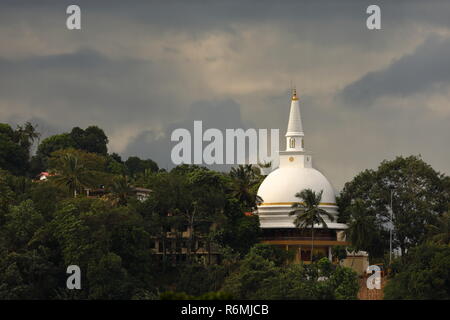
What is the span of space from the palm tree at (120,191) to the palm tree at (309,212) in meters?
12.8

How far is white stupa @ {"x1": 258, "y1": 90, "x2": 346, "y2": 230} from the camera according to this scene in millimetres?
100569

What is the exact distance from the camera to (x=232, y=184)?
96562 millimetres

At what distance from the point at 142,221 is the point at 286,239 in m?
15.9

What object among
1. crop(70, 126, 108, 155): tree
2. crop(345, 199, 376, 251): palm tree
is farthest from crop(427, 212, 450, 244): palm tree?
crop(70, 126, 108, 155): tree

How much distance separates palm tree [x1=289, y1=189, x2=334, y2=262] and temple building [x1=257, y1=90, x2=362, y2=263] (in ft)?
4.10

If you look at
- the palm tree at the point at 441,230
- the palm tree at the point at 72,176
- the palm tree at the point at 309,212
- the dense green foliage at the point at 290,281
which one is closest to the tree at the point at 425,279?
the dense green foliage at the point at 290,281

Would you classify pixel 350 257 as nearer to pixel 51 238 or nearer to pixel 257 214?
pixel 257 214

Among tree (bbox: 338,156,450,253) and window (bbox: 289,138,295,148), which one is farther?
window (bbox: 289,138,295,148)

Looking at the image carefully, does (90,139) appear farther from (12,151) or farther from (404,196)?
(404,196)

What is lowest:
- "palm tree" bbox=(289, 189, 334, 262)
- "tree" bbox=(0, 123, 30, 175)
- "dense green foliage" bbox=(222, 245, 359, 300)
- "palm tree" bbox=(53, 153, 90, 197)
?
"dense green foliage" bbox=(222, 245, 359, 300)

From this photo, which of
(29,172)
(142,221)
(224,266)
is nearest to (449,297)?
(224,266)

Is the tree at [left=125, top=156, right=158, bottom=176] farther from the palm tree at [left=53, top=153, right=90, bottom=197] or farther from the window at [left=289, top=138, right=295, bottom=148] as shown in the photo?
the palm tree at [left=53, top=153, right=90, bottom=197]
